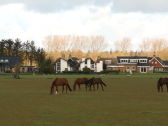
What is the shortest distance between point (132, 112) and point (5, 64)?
151m

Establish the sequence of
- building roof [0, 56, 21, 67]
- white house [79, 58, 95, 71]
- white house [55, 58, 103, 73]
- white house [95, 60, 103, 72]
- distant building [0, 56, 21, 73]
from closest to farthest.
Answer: building roof [0, 56, 21, 67], distant building [0, 56, 21, 73], white house [55, 58, 103, 73], white house [79, 58, 95, 71], white house [95, 60, 103, 72]

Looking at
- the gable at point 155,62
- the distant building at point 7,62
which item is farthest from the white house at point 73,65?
the gable at point 155,62

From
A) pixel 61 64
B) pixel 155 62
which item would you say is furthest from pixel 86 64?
pixel 155 62

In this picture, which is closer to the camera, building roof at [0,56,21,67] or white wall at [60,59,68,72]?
building roof at [0,56,21,67]

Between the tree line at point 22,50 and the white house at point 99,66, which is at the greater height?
the tree line at point 22,50

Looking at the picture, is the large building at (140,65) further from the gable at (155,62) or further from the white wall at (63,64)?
the white wall at (63,64)

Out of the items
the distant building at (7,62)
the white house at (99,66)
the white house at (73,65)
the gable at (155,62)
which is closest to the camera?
the distant building at (7,62)

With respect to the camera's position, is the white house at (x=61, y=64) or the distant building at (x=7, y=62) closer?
the distant building at (x=7, y=62)

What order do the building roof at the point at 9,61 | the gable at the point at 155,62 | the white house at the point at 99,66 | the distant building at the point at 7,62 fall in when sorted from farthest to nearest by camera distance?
the gable at the point at 155,62
the white house at the point at 99,66
the distant building at the point at 7,62
the building roof at the point at 9,61

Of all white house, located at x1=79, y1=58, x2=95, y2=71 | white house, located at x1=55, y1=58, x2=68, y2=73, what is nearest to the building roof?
white house, located at x1=55, y1=58, x2=68, y2=73

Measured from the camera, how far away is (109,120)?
18531mm

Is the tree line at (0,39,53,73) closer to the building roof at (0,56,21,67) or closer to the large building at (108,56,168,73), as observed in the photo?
the building roof at (0,56,21,67)

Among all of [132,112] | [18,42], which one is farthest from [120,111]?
[18,42]

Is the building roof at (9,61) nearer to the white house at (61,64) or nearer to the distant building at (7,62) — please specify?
the distant building at (7,62)
